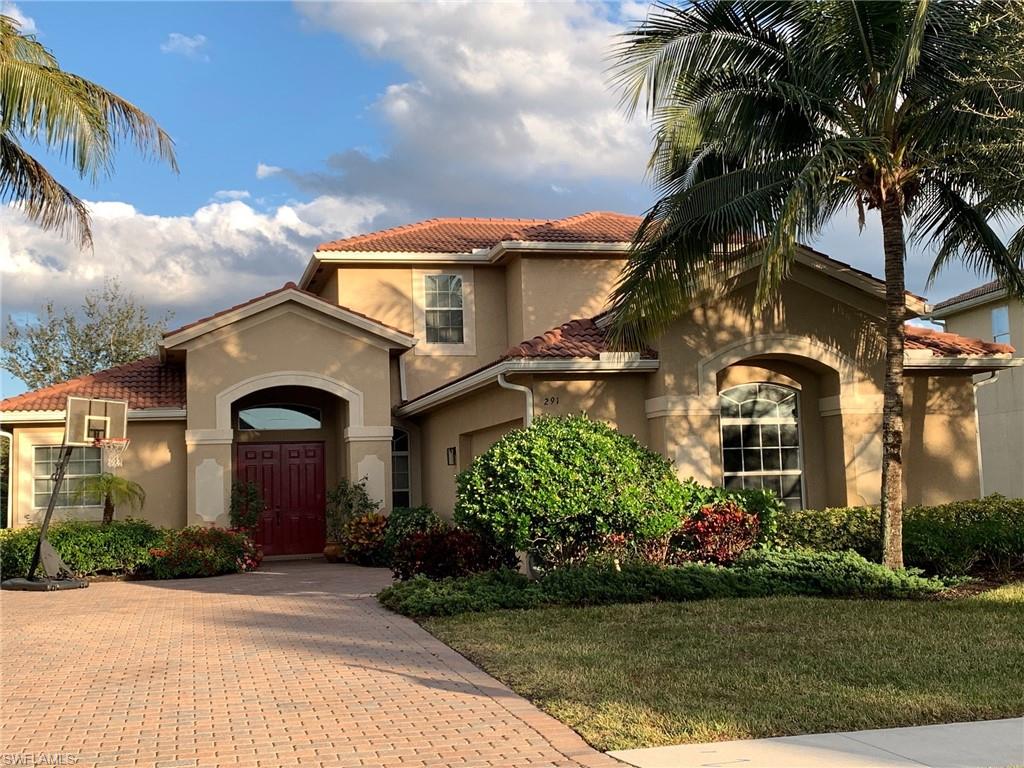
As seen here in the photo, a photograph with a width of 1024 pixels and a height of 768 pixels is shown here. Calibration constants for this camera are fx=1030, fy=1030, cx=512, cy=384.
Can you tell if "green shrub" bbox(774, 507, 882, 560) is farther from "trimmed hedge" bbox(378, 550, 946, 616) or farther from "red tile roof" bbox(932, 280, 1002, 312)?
"red tile roof" bbox(932, 280, 1002, 312)

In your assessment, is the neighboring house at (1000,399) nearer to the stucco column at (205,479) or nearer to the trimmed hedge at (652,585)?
the trimmed hedge at (652,585)

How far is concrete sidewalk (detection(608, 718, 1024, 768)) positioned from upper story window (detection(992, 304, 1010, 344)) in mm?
22475

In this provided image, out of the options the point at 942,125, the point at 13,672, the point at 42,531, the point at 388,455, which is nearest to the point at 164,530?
the point at 42,531

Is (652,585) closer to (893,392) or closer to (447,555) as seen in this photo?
(447,555)

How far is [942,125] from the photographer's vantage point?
12578 mm

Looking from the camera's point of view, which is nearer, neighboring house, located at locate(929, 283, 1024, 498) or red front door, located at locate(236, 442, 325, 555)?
red front door, located at locate(236, 442, 325, 555)

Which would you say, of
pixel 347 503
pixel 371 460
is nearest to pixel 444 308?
pixel 371 460

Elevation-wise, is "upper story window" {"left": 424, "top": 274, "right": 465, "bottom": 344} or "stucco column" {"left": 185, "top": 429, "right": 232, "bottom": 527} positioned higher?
"upper story window" {"left": 424, "top": 274, "right": 465, "bottom": 344}

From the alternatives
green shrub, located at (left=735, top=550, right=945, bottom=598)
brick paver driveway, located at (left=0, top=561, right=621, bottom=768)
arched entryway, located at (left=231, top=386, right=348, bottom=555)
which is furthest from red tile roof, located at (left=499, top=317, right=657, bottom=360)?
arched entryway, located at (left=231, top=386, right=348, bottom=555)

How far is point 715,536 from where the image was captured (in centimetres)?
1386

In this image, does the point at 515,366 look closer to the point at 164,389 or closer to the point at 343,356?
the point at 343,356

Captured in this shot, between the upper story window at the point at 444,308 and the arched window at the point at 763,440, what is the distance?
24.9 ft

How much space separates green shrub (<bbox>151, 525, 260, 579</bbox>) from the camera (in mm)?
17625

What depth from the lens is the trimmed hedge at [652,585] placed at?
1202cm
